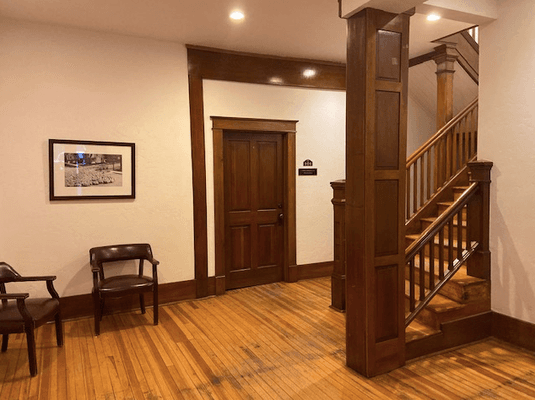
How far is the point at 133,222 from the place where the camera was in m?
4.64

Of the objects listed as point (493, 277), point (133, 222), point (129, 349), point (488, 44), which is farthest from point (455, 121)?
point (129, 349)

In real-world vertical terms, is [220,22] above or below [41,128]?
above

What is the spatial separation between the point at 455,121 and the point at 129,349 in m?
4.44

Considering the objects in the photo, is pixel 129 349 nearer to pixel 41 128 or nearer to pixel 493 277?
pixel 41 128

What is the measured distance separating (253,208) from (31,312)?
9.62ft

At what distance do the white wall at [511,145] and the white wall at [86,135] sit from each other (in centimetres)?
324

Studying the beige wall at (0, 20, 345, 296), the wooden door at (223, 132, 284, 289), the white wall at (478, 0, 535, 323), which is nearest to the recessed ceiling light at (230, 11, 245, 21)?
the beige wall at (0, 20, 345, 296)

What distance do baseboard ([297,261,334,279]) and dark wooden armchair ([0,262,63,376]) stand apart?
125 inches

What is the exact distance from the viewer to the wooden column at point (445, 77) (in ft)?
16.8

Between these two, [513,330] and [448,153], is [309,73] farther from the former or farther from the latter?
[513,330]

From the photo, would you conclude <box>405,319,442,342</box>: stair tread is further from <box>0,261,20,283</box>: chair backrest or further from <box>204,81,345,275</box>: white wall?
<box>0,261,20,283</box>: chair backrest

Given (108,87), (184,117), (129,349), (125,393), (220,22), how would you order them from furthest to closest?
(184,117) → (108,87) → (220,22) → (129,349) → (125,393)

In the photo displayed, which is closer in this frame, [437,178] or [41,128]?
[41,128]

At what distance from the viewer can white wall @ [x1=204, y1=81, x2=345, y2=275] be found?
17.3 ft
